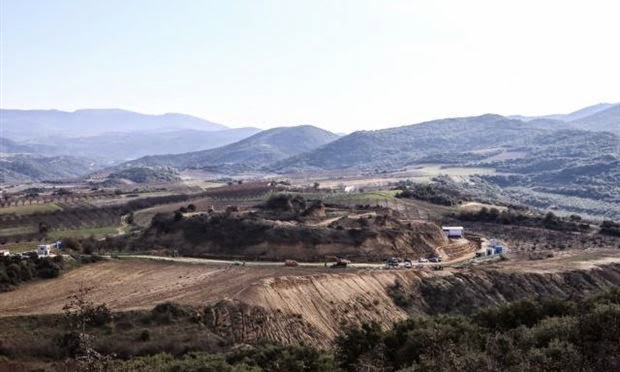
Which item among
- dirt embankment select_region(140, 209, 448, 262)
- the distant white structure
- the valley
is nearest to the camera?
the valley

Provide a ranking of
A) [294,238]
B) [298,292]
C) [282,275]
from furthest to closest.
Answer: [294,238]
[282,275]
[298,292]

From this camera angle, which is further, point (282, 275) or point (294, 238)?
point (294, 238)

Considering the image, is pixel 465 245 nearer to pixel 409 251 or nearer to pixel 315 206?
pixel 409 251

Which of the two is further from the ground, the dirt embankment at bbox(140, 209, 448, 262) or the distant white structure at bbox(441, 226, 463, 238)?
the dirt embankment at bbox(140, 209, 448, 262)

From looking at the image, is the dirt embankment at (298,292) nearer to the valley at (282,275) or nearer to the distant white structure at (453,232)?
the valley at (282,275)

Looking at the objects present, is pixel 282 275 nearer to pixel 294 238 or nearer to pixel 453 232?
pixel 294 238

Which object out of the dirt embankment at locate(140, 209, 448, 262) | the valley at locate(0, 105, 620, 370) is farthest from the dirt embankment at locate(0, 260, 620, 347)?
the dirt embankment at locate(140, 209, 448, 262)

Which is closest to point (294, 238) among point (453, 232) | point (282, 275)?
point (282, 275)

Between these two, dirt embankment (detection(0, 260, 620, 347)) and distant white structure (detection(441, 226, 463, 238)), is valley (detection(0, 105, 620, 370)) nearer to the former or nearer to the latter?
dirt embankment (detection(0, 260, 620, 347))
